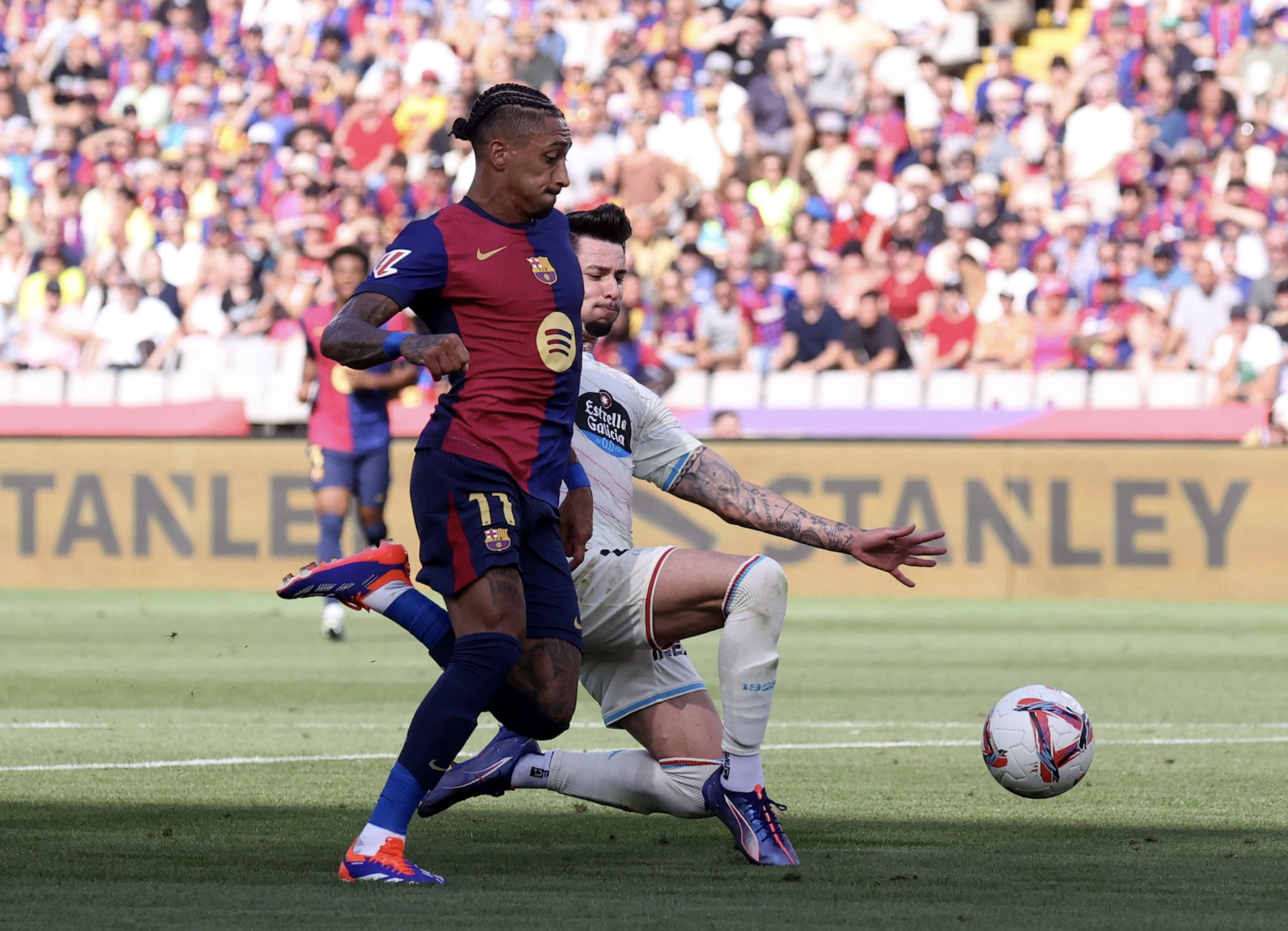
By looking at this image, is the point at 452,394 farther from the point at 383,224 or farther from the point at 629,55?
the point at 629,55

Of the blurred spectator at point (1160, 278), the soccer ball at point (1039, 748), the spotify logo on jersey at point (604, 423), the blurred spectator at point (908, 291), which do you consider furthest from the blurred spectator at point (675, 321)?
the spotify logo on jersey at point (604, 423)

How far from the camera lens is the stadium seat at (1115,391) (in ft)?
64.2

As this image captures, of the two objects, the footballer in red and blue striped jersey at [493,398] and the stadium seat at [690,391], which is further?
the stadium seat at [690,391]

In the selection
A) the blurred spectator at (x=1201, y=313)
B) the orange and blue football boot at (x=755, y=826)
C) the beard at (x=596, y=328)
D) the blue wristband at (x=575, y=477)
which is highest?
the beard at (x=596, y=328)

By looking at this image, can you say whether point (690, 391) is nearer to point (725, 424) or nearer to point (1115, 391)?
point (725, 424)

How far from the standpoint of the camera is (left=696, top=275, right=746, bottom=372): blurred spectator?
68.7ft

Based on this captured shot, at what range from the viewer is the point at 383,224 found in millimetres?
23562

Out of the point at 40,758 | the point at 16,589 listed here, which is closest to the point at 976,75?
the point at 16,589

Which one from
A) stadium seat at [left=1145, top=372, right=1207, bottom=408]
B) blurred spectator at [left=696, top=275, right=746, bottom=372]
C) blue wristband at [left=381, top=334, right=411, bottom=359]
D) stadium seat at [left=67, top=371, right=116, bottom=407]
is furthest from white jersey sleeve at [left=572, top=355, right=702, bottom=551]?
stadium seat at [left=67, top=371, right=116, bottom=407]

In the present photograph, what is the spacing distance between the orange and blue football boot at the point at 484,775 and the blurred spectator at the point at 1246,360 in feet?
45.6

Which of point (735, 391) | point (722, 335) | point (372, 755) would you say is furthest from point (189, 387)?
point (372, 755)

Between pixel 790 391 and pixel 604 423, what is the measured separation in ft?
45.7

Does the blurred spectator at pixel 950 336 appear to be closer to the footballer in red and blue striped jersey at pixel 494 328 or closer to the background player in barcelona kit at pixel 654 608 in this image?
the background player in barcelona kit at pixel 654 608

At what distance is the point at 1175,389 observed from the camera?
19.5 m
